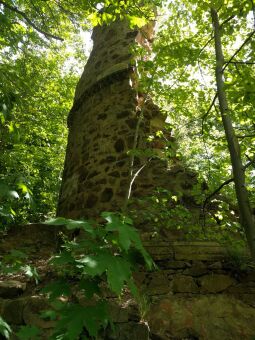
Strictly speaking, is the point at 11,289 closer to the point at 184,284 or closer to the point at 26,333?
the point at 26,333

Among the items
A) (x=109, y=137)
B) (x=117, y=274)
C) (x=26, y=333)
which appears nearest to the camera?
(x=117, y=274)

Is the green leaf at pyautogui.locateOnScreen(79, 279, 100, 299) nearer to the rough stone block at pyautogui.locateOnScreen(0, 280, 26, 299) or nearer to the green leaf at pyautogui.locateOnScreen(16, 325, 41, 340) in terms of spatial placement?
the green leaf at pyautogui.locateOnScreen(16, 325, 41, 340)

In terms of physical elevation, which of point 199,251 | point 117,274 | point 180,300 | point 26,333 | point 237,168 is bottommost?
point 26,333

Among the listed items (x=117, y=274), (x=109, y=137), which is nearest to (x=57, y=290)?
(x=117, y=274)

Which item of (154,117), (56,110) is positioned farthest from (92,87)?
(56,110)

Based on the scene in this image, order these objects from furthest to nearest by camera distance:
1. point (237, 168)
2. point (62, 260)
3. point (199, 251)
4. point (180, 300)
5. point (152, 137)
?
point (152, 137) → point (199, 251) → point (180, 300) → point (237, 168) → point (62, 260)

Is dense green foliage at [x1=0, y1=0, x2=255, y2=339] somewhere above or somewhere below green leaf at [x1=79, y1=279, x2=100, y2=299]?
above

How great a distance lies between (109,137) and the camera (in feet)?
18.5

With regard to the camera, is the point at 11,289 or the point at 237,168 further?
the point at 11,289

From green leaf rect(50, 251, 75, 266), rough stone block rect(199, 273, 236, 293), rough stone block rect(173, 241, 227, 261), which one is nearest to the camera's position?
green leaf rect(50, 251, 75, 266)

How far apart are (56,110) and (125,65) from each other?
5642 millimetres

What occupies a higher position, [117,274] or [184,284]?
[117,274]

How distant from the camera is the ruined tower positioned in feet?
16.8

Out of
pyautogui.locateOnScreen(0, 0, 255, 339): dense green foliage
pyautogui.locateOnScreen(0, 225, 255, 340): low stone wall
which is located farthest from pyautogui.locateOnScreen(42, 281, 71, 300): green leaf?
pyautogui.locateOnScreen(0, 225, 255, 340): low stone wall
